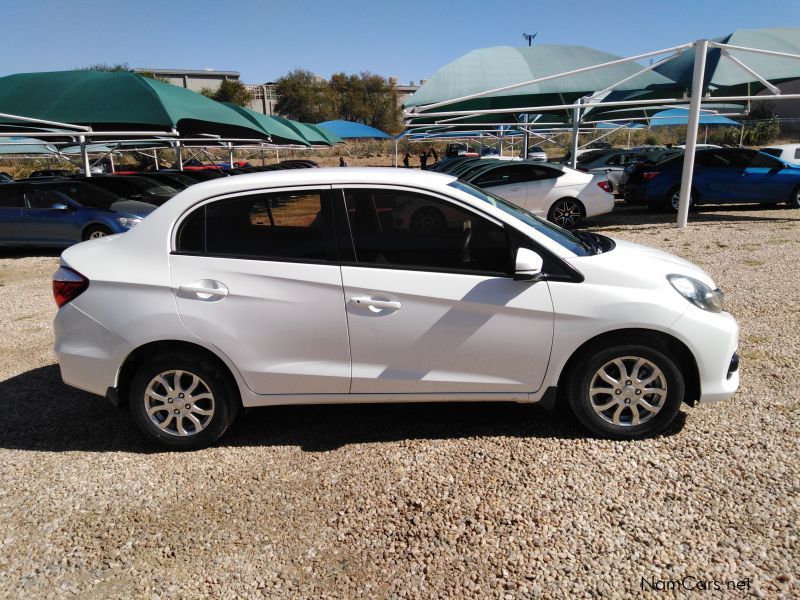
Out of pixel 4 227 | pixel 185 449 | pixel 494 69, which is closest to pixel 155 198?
pixel 4 227

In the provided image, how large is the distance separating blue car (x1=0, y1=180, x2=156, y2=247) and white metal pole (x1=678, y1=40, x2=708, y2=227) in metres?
10.8

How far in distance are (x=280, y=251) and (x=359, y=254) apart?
48 cm

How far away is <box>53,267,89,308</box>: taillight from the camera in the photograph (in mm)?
3740

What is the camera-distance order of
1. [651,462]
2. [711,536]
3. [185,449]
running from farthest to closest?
[185,449] → [651,462] → [711,536]

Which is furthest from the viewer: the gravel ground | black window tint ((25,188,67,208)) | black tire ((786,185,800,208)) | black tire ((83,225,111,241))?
black tire ((786,185,800,208))

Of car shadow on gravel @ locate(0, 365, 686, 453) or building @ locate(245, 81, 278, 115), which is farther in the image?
building @ locate(245, 81, 278, 115)

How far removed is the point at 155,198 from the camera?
1405 cm

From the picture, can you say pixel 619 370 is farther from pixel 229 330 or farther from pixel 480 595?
pixel 229 330

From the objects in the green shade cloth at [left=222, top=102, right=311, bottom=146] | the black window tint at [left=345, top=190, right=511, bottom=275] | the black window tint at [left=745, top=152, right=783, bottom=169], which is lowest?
the black window tint at [left=345, top=190, right=511, bottom=275]

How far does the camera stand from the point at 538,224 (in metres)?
4.09

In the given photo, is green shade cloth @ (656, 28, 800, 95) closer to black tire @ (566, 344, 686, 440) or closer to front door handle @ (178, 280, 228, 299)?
black tire @ (566, 344, 686, 440)

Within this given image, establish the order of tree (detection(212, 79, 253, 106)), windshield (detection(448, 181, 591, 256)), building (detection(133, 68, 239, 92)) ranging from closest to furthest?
1. windshield (detection(448, 181, 591, 256))
2. tree (detection(212, 79, 253, 106))
3. building (detection(133, 68, 239, 92))

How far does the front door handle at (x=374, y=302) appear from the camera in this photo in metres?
3.58

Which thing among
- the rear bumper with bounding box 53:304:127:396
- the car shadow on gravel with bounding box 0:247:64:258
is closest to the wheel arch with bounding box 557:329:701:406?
the rear bumper with bounding box 53:304:127:396
